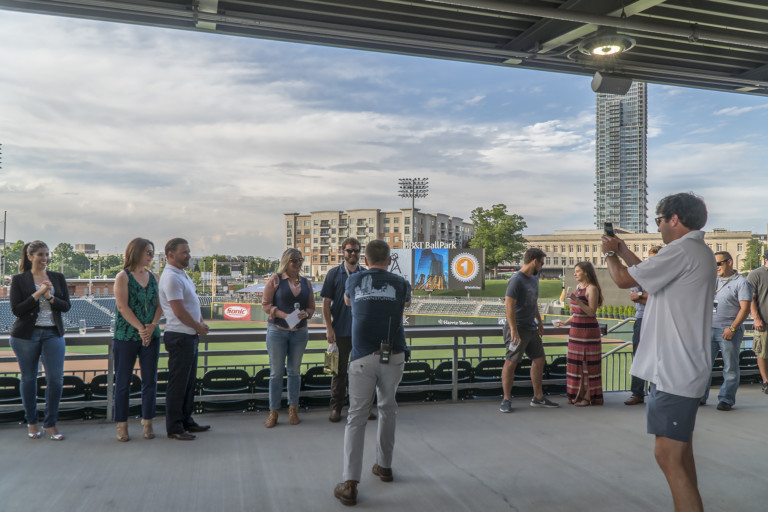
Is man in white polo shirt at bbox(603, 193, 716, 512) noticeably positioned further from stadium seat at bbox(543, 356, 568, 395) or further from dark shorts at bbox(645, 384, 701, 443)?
stadium seat at bbox(543, 356, 568, 395)

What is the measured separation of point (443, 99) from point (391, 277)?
527ft

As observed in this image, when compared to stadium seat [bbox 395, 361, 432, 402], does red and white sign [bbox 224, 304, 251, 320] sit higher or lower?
lower

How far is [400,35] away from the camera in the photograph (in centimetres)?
436

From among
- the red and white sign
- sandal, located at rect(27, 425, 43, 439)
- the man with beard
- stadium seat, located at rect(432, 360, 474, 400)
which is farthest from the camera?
the red and white sign

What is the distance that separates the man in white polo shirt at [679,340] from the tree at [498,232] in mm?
64448

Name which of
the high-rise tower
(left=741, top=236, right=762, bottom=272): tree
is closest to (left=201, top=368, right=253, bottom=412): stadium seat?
(left=741, top=236, right=762, bottom=272): tree

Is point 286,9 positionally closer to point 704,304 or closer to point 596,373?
point 704,304

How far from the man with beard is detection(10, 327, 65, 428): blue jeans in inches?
157

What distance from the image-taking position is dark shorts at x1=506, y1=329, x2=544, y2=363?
507cm

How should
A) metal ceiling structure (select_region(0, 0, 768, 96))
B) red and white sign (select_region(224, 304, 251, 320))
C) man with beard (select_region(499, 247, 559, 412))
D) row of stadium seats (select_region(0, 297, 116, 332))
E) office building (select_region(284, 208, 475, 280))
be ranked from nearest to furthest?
metal ceiling structure (select_region(0, 0, 768, 96)), man with beard (select_region(499, 247, 559, 412)), row of stadium seats (select_region(0, 297, 116, 332)), red and white sign (select_region(224, 304, 251, 320)), office building (select_region(284, 208, 475, 280))

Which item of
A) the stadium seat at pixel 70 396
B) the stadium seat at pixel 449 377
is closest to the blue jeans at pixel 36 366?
the stadium seat at pixel 70 396

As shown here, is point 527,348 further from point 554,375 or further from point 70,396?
point 70,396

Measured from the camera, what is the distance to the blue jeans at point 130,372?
3.89m

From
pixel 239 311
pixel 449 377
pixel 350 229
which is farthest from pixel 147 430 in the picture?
pixel 350 229
